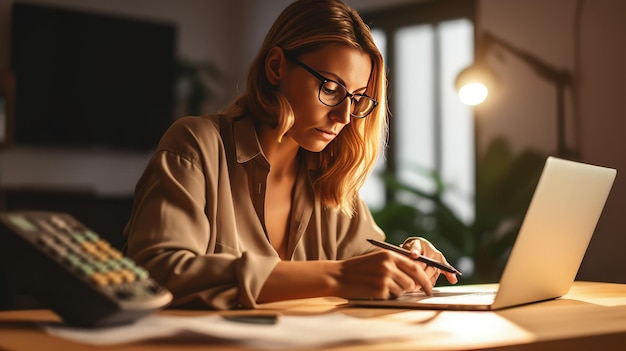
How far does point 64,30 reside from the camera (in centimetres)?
523

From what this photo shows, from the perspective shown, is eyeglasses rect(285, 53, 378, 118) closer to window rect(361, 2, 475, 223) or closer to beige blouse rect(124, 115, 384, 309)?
beige blouse rect(124, 115, 384, 309)

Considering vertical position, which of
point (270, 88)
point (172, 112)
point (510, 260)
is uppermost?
point (270, 88)

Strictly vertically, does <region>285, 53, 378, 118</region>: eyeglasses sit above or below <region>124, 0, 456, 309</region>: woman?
above

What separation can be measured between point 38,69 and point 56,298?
15.5 ft

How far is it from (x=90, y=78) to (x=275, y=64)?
416 centimetres

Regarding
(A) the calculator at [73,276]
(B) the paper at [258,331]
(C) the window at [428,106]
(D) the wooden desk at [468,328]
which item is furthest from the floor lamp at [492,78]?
(A) the calculator at [73,276]

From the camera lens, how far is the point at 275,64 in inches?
59.2

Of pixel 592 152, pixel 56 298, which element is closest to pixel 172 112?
pixel 592 152

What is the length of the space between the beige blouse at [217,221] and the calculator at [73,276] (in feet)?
0.76

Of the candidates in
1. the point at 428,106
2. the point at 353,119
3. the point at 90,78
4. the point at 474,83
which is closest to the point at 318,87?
the point at 353,119

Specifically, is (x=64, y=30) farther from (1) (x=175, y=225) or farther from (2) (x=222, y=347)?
(2) (x=222, y=347)

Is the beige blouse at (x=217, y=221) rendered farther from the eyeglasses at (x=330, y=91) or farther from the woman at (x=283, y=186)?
the eyeglasses at (x=330, y=91)

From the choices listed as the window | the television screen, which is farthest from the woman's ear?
the television screen

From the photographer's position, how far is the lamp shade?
8.10ft
